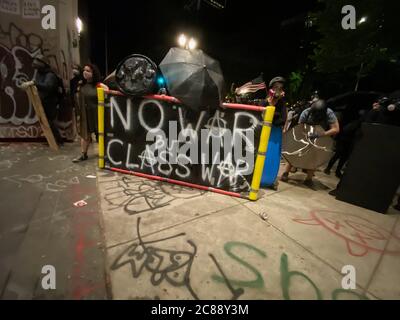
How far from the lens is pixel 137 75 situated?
364 cm

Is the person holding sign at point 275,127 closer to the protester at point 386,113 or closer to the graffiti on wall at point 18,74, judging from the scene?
the protester at point 386,113

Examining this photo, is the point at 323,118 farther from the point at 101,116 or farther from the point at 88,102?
the point at 88,102

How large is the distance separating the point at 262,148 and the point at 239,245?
4.76 ft

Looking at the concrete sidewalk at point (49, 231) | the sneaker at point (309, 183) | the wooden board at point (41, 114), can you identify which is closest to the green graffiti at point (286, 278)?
the concrete sidewalk at point (49, 231)

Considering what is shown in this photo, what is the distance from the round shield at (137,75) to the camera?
3.59 meters

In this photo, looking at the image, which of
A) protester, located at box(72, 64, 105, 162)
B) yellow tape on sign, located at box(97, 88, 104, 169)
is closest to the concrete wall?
protester, located at box(72, 64, 105, 162)

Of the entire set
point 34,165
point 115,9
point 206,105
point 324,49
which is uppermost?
point 115,9

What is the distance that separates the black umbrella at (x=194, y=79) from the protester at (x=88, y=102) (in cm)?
182

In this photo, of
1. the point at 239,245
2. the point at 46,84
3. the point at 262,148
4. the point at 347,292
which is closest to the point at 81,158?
the point at 46,84

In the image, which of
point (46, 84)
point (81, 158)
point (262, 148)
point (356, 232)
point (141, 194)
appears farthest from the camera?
point (46, 84)

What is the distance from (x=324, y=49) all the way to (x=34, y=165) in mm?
12340

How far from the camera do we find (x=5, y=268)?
1.99 meters
